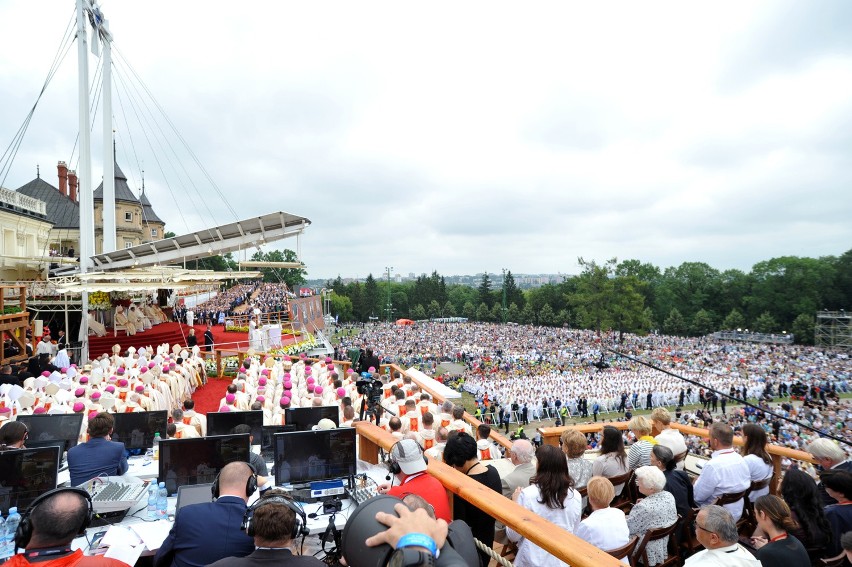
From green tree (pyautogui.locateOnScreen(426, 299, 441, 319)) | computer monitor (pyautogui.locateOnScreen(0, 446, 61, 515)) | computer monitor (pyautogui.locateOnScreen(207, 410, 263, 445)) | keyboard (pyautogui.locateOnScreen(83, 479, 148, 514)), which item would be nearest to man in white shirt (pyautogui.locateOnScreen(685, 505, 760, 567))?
keyboard (pyautogui.locateOnScreen(83, 479, 148, 514))

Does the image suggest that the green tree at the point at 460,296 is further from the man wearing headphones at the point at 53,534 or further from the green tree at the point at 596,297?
the man wearing headphones at the point at 53,534

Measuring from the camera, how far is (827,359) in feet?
142

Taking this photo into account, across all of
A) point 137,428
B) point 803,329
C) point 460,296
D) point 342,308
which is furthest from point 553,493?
point 460,296

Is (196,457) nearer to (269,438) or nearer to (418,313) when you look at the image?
(269,438)

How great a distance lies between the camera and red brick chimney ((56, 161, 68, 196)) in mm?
42062

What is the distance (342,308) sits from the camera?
91625 millimetres

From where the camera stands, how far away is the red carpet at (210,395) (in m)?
13.7

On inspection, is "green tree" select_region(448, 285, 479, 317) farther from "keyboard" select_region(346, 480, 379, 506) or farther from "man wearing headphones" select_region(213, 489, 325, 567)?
"man wearing headphones" select_region(213, 489, 325, 567)

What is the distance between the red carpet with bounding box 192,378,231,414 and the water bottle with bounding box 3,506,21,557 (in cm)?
994

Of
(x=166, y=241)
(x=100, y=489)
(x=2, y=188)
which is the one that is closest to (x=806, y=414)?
(x=100, y=489)

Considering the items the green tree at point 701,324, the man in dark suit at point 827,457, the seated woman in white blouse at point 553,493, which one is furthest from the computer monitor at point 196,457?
the green tree at point 701,324

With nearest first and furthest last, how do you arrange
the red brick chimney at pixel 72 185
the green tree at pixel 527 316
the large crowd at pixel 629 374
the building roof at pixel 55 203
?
the large crowd at pixel 629 374, the building roof at pixel 55 203, the red brick chimney at pixel 72 185, the green tree at pixel 527 316

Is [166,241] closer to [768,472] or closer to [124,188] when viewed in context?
[768,472]

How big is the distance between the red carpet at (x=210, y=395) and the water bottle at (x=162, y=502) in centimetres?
971
